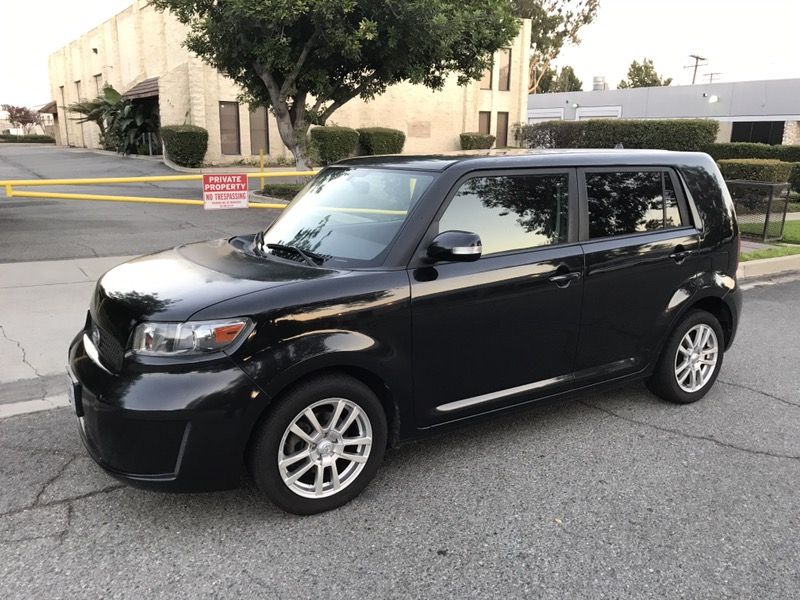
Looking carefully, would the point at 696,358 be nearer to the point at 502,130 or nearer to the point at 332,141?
the point at 332,141

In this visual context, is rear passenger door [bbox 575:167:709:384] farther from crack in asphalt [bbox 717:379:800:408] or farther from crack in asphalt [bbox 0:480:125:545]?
crack in asphalt [bbox 0:480:125:545]

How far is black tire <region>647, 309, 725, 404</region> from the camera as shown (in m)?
4.44

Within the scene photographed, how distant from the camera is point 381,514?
3195 mm

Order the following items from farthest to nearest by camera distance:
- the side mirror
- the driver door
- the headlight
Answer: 1. the driver door
2. the side mirror
3. the headlight

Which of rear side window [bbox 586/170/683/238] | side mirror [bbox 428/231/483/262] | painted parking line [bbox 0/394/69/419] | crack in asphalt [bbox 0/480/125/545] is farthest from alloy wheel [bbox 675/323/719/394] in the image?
painted parking line [bbox 0/394/69/419]

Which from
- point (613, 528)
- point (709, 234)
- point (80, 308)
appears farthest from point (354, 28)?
point (613, 528)

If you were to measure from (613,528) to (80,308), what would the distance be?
211 inches

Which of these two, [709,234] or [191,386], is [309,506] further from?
[709,234]

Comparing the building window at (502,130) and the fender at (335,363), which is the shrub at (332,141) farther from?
the fender at (335,363)

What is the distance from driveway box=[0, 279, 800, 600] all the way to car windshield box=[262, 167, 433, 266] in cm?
126

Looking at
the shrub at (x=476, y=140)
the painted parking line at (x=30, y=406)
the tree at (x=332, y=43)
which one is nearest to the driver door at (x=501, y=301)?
the painted parking line at (x=30, y=406)

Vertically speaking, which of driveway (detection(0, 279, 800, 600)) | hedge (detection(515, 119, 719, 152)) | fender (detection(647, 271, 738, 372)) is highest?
hedge (detection(515, 119, 719, 152))

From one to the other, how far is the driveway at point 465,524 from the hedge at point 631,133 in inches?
833

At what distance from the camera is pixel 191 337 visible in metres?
2.82
